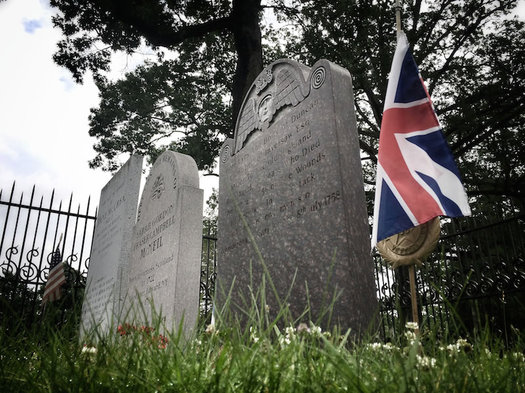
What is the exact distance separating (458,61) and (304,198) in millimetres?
9969

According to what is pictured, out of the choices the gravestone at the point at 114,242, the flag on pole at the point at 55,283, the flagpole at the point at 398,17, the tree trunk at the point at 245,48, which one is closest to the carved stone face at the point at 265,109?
the flagpole at the point at 398,17

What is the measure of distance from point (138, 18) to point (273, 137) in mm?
6563

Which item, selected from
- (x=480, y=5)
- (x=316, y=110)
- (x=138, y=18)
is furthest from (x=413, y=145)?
(x=480, y=5)

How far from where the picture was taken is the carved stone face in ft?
12.8

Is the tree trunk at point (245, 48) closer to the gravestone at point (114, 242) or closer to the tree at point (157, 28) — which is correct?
the tree at point (157, 28)

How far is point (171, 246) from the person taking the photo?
4.13 metres

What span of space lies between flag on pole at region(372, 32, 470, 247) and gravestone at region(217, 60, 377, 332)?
0.21 metres

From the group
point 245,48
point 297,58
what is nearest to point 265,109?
point 245,48

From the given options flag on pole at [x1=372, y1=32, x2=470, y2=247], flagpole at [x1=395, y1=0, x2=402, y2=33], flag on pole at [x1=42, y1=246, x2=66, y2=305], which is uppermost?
flagpole at [x1=395, y1=0, x2=402, y2=33]

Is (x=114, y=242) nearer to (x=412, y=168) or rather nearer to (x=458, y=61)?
(x=412, y=168)

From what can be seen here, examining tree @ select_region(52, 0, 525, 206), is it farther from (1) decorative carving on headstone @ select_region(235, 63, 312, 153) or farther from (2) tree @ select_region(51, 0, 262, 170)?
(1) decorative carving on headstone @ select_region(235, 63, 312, 153)

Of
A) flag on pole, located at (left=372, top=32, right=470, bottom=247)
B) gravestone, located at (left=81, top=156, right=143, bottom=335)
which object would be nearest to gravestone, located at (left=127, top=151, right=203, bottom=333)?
gravestone, located at (left=81, top=156, right=143, bottom=335)

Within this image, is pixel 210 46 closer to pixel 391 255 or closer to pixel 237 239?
pixel 237 239

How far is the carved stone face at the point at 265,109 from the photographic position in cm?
389
